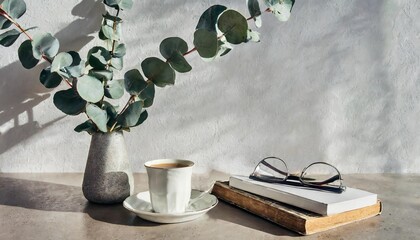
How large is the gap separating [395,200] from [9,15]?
954 mm

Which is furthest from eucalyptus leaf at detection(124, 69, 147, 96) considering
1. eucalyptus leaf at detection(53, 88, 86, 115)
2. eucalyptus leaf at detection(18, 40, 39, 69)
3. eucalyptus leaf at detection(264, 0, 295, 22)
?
eucalyptus leaf at detection(264, 0, 295, 22)

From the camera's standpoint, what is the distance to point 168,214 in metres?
0.77

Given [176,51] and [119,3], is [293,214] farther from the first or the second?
[119,3]

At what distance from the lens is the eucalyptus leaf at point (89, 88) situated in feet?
2.69

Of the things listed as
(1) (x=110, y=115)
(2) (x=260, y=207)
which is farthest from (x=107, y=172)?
(2) (x=260, y=207)

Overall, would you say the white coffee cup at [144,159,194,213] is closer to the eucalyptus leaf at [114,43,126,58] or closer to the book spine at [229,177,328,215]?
the book spine at [229,177,328,215]

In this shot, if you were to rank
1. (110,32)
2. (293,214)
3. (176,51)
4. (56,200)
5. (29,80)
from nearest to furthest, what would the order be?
(293,214) < (176,51) < (56,200) < (110,32) < (29,80)

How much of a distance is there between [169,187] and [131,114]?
0.18 meters

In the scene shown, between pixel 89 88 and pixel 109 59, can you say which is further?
pixel 109 59

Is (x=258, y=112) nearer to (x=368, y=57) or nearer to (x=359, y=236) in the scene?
(x=368, y=57)

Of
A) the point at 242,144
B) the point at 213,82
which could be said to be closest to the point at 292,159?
the point at 242,144

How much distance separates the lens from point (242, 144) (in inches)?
49.5

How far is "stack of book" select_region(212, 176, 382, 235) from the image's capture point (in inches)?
29.1

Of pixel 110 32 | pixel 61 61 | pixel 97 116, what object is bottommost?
pixel 97 116
